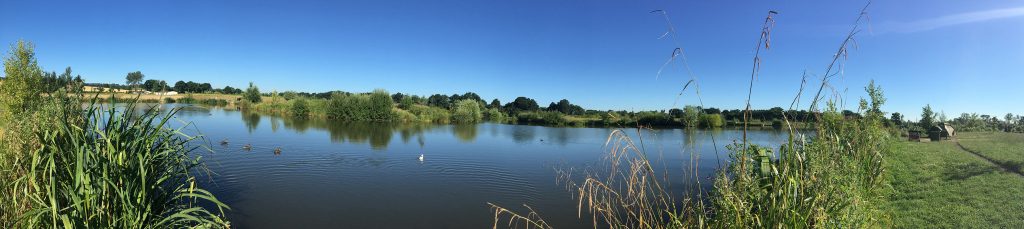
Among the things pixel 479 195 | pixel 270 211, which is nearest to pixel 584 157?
pixel 479 195

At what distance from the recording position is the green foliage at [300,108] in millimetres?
61906

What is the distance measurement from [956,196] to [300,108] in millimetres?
64294

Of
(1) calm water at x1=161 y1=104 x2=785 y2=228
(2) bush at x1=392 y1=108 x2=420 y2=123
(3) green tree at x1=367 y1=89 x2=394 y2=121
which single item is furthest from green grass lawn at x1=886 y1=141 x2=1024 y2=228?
(3) green tree at x1=367 y1=89 x2=394 y2=121

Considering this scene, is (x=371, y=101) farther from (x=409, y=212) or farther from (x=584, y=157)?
(x=409, y=212)

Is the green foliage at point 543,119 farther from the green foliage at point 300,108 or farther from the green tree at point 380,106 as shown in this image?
the green foliage at point 300,108

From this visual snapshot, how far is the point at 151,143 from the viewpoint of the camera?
500 centimetres

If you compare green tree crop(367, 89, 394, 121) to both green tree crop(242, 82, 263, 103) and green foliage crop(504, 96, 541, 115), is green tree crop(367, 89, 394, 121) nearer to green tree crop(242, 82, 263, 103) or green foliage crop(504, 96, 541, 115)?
green tree crop(242, 82, 263, 103)

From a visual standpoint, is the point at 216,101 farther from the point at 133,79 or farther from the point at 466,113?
the point at 133,79

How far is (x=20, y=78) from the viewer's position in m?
18.4

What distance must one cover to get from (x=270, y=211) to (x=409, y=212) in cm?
356

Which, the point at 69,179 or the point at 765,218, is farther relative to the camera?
the point at 69,179

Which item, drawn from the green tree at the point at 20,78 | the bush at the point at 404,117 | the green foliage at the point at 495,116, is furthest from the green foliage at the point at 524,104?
the green tree at the point at 20,78

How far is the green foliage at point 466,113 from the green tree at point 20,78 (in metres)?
47.0

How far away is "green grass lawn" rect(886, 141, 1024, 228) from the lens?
8.51 metres
